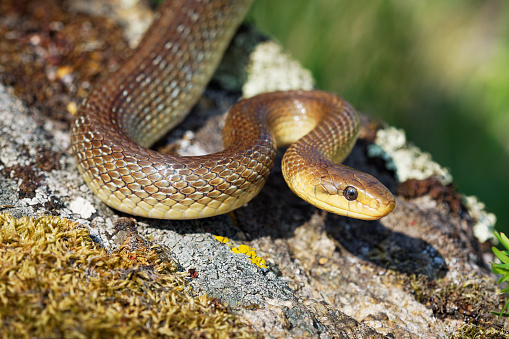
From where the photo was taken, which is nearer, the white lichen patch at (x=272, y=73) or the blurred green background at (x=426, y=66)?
the white lichen patch at (x=272, y=73)

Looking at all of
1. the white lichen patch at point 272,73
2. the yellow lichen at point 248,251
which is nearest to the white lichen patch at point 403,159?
the white lichen patch at point 272,73

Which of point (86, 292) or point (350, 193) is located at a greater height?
point (350, 193)

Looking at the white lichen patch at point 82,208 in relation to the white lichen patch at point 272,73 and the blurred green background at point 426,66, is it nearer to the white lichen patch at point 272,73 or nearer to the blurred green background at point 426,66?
the white lichen patch at point 272,73

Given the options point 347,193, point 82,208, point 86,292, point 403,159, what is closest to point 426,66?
point 403,159

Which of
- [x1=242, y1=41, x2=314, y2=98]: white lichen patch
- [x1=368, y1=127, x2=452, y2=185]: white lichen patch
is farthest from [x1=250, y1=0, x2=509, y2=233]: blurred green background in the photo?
[x1=368, y1=127, x2=452, y2=185]: white lichen patch

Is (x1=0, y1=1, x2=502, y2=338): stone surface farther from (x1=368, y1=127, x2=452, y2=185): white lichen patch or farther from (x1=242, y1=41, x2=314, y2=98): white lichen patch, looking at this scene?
(x1=242, y1=41, x2=314, y2=98): white lichen patch

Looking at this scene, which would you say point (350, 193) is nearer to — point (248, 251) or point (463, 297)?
point (248, 251)
